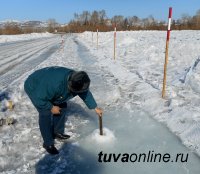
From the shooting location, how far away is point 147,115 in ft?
19.5

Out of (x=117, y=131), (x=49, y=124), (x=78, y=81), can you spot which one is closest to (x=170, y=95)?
(x=117, y=131)

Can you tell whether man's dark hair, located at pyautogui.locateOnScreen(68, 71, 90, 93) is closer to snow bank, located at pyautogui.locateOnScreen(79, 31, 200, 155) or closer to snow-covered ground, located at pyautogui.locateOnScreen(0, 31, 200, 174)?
snow-covered ground, located at pyautogui.locateOnScreen(0, 31, 200, 174)

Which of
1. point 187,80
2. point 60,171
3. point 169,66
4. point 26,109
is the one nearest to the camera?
point 60,171

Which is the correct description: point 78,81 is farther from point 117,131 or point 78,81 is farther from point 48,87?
point 117,131

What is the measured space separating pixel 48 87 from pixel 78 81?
16.2 inches

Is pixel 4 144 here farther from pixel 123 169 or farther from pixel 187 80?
pixel 187 80

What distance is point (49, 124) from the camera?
4.27m

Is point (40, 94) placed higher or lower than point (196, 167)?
higher

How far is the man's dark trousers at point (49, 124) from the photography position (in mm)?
4148

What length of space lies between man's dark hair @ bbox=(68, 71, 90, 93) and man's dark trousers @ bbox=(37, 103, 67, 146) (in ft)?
2.06

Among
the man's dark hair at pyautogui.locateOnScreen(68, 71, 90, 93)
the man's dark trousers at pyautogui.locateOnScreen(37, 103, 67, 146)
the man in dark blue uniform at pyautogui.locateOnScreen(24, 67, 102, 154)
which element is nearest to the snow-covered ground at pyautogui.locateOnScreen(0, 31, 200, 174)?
the man's dark trousers at pyautogui.locateOnScreen(37, 103, 67, 146)

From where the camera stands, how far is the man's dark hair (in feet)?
12.0

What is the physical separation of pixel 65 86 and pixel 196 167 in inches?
76.5

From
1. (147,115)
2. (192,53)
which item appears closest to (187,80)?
(147,115)
